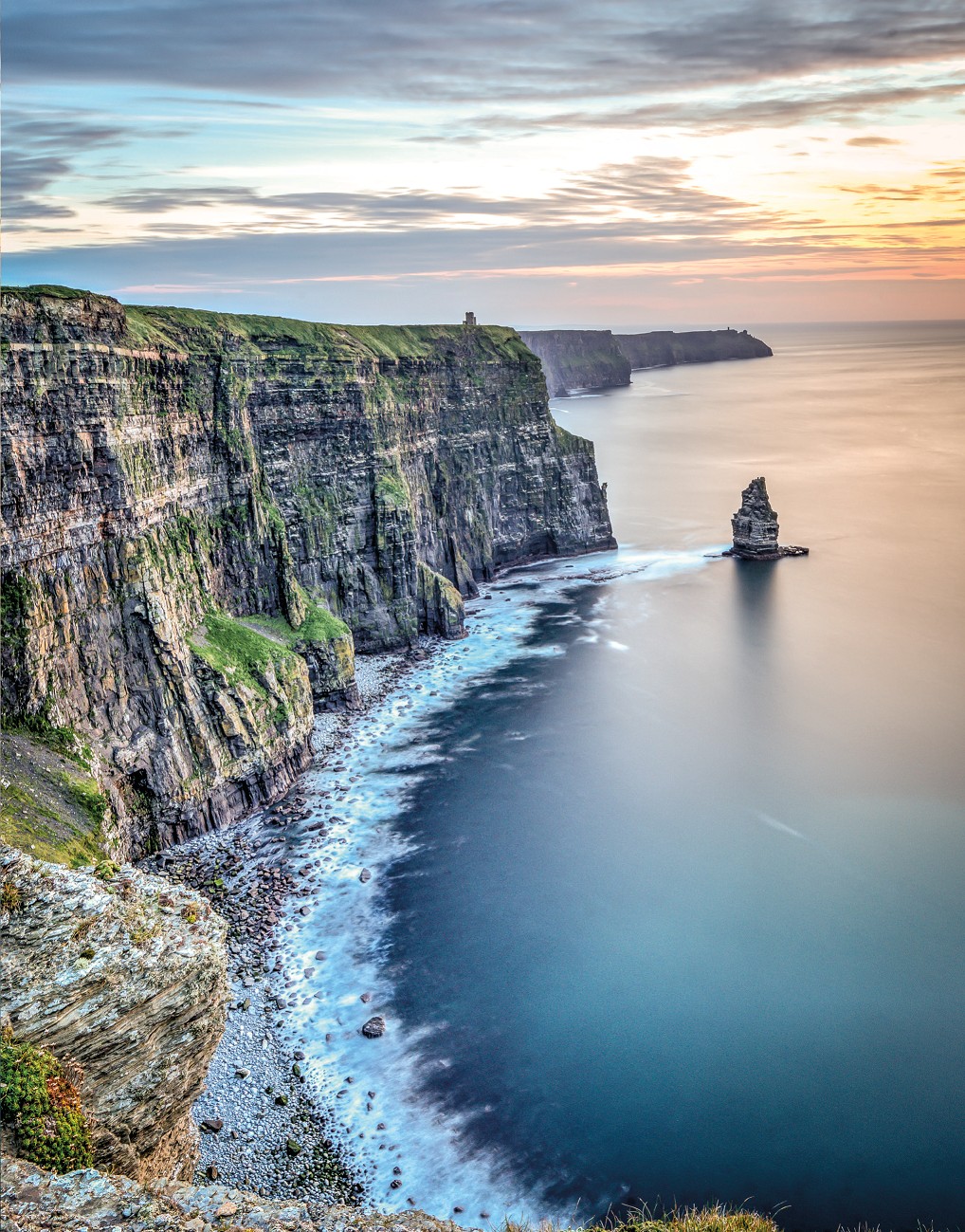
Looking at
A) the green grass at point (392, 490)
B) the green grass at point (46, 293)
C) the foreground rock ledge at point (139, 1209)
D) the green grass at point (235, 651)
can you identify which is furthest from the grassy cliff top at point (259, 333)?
the foreground rock ledge at point (139, 1209)

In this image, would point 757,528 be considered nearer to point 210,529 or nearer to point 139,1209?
point 210,529

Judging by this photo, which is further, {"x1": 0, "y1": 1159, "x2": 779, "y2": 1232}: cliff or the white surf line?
the white surf line

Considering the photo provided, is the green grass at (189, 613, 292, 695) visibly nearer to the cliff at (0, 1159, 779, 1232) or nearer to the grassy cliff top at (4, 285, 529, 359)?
the grassy cliff top at (4, 285, 529, 359)

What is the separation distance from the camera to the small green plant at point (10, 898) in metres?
24.5

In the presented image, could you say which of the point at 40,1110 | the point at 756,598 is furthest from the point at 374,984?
the point at 756,598

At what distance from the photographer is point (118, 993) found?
81.6 feet

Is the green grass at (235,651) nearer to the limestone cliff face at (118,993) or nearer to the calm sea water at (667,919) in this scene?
the calm sea water at (667,919)

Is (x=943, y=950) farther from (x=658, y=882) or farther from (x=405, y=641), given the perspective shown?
(x=405, y=641)

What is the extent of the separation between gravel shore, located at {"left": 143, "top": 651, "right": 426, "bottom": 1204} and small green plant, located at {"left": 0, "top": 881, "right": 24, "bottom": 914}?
47.1 feet

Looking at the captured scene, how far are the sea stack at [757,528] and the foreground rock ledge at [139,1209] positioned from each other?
107233 mm

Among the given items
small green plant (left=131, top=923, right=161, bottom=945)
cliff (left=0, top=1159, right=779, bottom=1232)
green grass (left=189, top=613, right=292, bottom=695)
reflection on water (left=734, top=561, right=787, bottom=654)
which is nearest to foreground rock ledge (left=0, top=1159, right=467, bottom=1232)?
cliff (left=0, top=1159, right=779, bottom=1232)

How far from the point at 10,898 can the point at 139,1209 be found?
880 centimetres

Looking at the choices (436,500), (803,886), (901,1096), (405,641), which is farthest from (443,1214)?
(436,500)

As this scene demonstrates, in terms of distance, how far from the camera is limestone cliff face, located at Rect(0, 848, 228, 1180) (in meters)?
23.9
